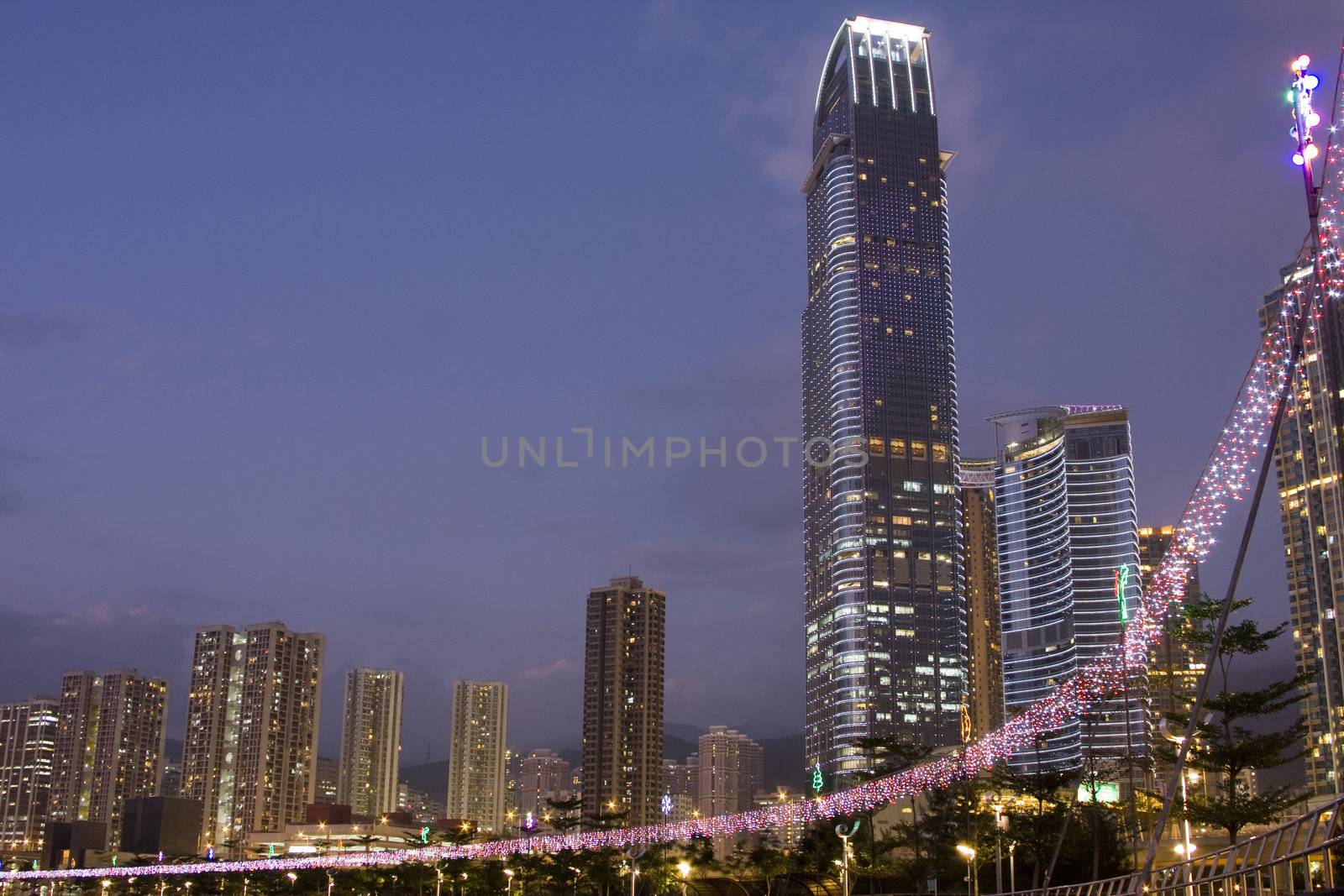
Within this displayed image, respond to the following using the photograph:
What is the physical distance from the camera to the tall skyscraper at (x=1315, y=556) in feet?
311

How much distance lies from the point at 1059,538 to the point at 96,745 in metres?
137

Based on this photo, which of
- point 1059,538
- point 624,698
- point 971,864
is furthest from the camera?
point 1059,538

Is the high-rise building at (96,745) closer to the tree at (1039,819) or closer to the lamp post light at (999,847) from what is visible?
the lamp post light at (999,847)

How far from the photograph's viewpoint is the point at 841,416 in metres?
159

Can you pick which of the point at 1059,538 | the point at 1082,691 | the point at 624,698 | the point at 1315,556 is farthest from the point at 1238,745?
the point at 1059,538

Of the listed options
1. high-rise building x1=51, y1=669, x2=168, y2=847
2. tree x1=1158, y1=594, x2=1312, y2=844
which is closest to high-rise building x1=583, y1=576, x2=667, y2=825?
high-rise building x1=51, y1=669, x2=168, y2=847

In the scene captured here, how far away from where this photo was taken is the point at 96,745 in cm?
17475

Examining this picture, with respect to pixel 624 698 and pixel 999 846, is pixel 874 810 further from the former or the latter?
pixel 624 698

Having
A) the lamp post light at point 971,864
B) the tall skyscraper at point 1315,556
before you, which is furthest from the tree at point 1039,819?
the tall skyscraper at point 1315,556

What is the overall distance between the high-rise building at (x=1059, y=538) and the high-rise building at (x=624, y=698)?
49.2 m

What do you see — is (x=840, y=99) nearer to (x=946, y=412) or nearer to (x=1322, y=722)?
(x=946, y=412)

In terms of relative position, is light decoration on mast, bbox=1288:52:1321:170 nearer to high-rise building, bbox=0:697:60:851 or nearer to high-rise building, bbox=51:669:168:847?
high-rise building, bbox=51:669:168:847

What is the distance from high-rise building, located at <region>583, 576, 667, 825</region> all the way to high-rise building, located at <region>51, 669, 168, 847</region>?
202 ft

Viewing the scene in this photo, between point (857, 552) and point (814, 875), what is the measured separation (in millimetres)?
99058
